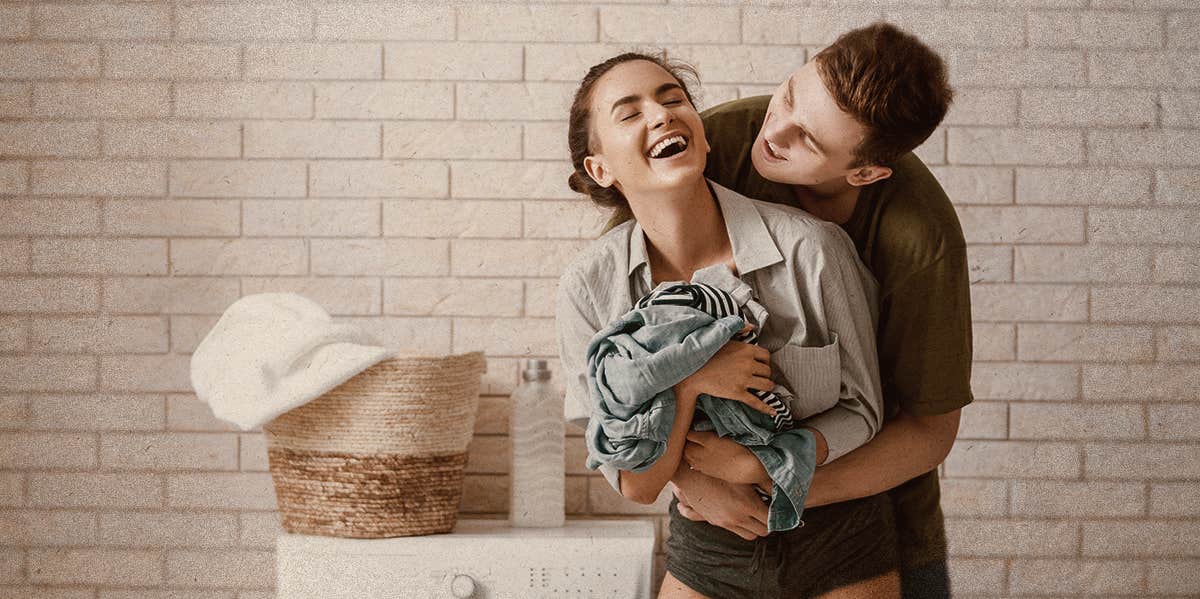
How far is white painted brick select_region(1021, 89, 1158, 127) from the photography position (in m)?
2.23

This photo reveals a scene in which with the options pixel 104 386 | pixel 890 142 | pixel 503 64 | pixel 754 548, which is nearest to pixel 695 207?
pixel 890 142

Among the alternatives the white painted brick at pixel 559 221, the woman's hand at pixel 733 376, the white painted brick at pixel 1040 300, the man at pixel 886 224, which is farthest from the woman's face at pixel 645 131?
the white painted brick at pixel 1040 300

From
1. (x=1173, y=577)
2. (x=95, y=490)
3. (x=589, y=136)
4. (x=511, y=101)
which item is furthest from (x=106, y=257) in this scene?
(x=1173, y=577)

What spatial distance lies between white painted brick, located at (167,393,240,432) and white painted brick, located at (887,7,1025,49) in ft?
5.64

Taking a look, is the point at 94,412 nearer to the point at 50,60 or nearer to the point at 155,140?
the point at 155,140

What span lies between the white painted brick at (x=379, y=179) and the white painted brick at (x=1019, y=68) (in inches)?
45.1

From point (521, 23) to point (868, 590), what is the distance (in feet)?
4.64

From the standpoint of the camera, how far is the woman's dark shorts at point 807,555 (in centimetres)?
134

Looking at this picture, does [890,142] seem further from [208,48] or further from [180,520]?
[180,520]

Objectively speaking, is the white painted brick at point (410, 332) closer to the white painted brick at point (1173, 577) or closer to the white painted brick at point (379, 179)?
the white painted brick at point (379, 179)

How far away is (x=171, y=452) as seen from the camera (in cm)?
227

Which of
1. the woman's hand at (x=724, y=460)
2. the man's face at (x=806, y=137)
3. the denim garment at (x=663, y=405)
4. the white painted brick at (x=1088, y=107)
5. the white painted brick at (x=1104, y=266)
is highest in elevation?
the white painted brick at (x=1088, y=107)

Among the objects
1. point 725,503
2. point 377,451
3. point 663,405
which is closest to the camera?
point 663,405

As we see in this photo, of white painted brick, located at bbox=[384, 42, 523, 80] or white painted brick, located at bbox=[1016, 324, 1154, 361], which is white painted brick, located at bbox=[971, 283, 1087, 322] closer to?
white painted brick, located at bbox=[1016, 324, 1154, 361]
